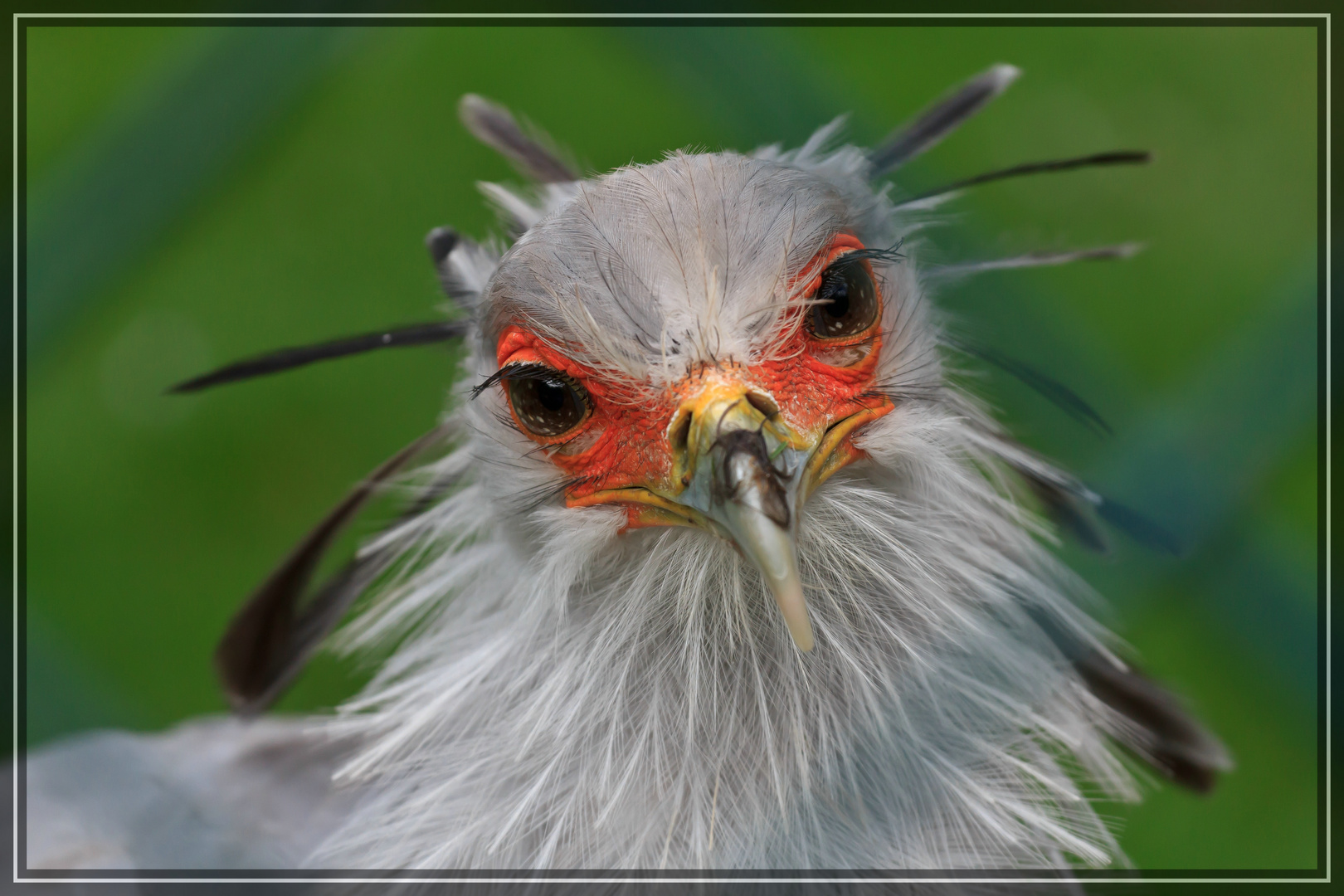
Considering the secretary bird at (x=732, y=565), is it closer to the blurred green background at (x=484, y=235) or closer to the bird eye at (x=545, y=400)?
the bird eye at (x=545, y=400)

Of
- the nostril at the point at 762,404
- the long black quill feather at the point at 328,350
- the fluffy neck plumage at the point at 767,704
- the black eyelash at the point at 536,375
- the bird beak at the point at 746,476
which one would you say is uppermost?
the long black quill feather at the point at 328,350

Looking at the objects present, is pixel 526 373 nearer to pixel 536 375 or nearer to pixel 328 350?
pixel 536 375

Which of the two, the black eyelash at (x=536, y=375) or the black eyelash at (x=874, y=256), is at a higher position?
the black eyelash at (x=874, y=256)

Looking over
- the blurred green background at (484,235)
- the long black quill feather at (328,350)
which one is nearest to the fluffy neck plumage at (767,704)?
the long black quill feather at (328,350)

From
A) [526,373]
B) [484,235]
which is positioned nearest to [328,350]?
[526,373]

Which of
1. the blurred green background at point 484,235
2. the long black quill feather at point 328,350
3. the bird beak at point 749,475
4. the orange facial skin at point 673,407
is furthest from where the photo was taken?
the blurred green background at point 484,235

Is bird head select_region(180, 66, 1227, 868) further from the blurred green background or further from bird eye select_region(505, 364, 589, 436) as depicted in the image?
the blurred green background
